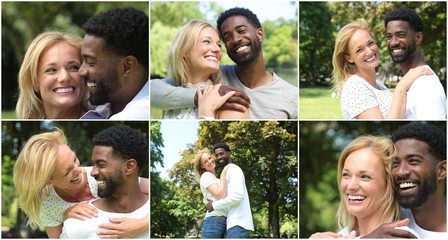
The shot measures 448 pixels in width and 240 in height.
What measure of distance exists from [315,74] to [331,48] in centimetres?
25

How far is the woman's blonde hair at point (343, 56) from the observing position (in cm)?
830

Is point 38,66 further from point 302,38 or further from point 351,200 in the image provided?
point 351,200

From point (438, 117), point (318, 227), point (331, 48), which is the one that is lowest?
point (318, 227)

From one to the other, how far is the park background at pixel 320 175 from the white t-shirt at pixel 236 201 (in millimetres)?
482

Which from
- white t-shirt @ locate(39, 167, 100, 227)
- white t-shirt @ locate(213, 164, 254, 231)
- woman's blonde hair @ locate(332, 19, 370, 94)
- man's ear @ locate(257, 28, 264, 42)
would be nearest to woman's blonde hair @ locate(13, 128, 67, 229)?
white t-shirt @ locate(39, 167, 100, 227)

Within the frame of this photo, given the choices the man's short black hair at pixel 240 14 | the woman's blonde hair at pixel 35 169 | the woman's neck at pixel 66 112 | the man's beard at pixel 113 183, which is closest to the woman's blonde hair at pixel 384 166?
the man's short black hair at pixel 240 14

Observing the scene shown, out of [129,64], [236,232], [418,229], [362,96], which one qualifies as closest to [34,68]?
[129,64]

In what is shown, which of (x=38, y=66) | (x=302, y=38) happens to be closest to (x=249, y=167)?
(x=302, y=38)

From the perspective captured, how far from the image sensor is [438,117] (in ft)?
27.3

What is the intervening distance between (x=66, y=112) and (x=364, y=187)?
2462 mm

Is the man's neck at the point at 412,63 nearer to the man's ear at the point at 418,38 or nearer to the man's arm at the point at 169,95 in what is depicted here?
the man's ear at the point at 418,38

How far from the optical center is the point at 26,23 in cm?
861

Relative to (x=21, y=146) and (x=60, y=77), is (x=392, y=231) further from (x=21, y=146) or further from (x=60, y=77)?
(x=21, y=146)

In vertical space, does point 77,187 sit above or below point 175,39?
below
